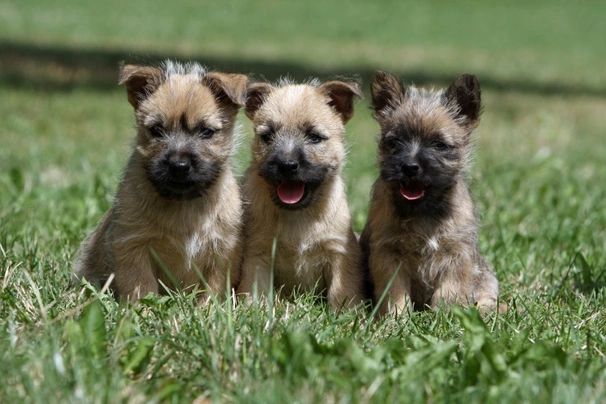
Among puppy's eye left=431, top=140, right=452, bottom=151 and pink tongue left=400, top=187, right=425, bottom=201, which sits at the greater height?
puppy's eye left=431, top=140, right=452, bottom=151

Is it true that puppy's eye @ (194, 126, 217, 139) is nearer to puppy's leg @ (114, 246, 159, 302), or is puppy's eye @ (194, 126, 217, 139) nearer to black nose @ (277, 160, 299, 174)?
black nose @ (277, 160, 299, 174)

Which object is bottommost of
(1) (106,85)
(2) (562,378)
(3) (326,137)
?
(1) (106,85)

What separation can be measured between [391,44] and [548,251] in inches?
789

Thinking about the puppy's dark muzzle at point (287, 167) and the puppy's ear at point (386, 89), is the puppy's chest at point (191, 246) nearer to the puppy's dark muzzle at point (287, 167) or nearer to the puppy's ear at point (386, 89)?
the puppy's dark muzzle at point (287, 167)

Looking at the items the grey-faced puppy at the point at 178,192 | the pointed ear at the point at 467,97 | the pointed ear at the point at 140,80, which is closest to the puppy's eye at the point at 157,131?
the grey-faced puppy at the point at 178,192

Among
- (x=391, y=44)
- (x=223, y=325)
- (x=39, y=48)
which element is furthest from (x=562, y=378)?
(x=391, y=44)

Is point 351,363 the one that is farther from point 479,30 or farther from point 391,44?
point 479,30

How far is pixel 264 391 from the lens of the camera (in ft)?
11.6

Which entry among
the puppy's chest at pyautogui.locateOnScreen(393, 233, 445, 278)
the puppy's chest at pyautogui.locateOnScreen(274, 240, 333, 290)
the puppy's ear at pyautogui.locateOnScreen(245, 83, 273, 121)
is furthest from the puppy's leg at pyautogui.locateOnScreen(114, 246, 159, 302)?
the puppy's chest at pyautogui.locateOnScreen(393, 233, 445, 278)

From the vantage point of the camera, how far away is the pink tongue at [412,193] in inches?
212

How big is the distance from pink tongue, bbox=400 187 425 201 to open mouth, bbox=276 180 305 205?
608 mm

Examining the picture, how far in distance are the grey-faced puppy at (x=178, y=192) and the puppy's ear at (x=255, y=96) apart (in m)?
0.29

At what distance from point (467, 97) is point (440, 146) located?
0.38 metres

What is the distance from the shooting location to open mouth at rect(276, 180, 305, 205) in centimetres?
532
